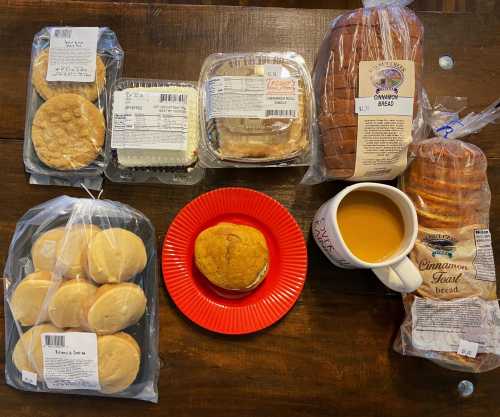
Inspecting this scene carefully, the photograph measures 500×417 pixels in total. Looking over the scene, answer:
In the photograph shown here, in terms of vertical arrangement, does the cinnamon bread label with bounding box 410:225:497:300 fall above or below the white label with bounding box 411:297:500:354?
above

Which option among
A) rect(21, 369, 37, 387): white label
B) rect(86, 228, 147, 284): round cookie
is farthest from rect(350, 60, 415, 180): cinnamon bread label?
rect(21, 369, 37, 387): white label

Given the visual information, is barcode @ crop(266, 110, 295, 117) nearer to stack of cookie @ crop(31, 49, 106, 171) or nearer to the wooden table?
the wooden table

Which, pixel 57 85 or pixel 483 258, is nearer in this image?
pixel 483 258

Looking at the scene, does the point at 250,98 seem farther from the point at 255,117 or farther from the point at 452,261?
the point at 452,261

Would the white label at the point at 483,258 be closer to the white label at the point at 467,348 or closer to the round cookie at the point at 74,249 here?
the white label at the point at 467,348

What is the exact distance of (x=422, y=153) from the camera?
67 centimetres

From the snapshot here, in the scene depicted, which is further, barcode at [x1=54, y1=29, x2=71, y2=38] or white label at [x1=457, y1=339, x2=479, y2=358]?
barcode at [x1=54, y1=29, x2=71, y2=38]

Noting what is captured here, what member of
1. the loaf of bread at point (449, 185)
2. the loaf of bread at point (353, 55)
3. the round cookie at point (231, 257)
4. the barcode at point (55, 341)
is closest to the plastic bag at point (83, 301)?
the barcode at point (55, 341)

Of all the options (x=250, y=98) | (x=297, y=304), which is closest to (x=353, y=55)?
(x=250, y=98)

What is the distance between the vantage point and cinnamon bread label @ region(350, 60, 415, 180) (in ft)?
2.13

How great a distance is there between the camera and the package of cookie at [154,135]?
0.72 m

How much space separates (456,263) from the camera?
653 mm

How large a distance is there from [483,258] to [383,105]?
0.30 metres

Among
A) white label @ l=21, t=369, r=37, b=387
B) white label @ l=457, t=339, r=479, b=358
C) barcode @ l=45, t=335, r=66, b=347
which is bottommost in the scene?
white label @ l=21, t=369, r=37, b=387
